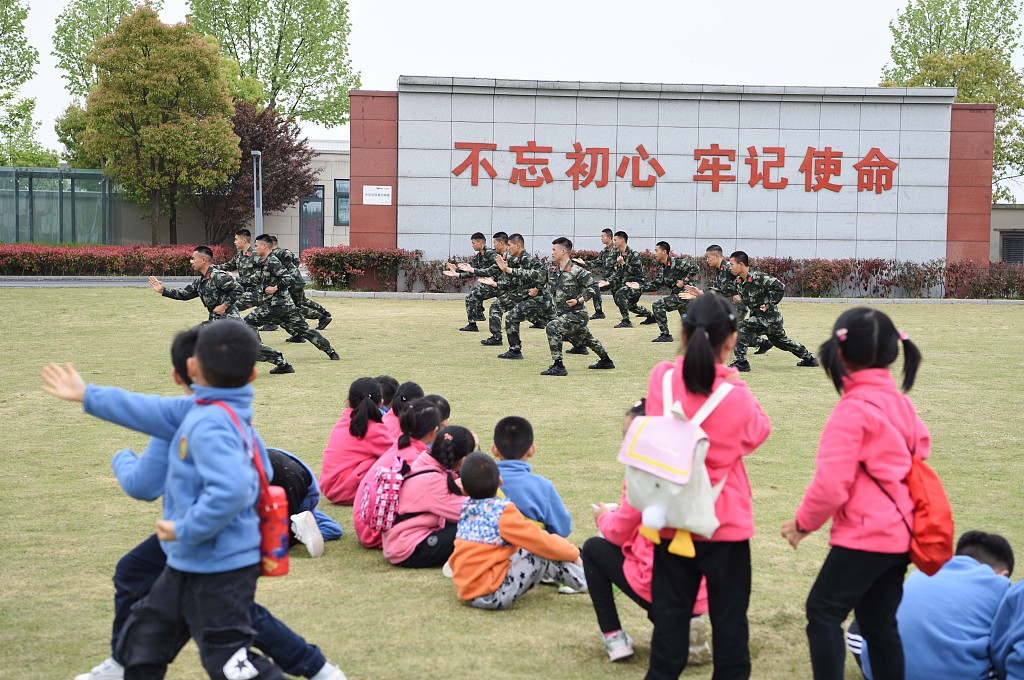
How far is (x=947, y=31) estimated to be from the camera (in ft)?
131

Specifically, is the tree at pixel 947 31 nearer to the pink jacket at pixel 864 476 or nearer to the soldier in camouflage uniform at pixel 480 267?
the soldier in camouflage uniform at pixel 480 267

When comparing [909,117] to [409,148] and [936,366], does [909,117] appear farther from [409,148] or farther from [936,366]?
[936,366]

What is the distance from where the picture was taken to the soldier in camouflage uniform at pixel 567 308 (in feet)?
40.2

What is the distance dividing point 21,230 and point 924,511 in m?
38.3

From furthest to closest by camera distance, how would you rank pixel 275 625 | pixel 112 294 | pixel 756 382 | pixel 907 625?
pixel 112 294
pixel 756 382
pixel 907 625
pixel 275 625

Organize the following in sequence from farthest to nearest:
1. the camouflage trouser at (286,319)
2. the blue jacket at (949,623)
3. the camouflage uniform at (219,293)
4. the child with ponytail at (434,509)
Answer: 1. the camouflage trouser at (286,319)
2. the camouflage uniform at (219,293)
3. the child with ponytail at (434,509)
4. the blue jacket at (949,623)

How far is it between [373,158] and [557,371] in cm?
1352

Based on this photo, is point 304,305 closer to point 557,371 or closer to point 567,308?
point 567,308

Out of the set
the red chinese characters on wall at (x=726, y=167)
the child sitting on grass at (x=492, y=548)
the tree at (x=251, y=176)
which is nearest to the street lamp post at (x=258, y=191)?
the tree at (x=251, y=176)

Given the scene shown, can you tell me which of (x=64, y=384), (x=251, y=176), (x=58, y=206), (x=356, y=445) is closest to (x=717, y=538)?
(x=64, y=384)

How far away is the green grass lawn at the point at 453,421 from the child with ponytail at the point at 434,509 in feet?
0.40

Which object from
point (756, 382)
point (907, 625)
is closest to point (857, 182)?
point (756, 382)

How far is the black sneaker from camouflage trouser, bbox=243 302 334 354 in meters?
2.74

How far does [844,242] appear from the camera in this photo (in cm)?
2478
